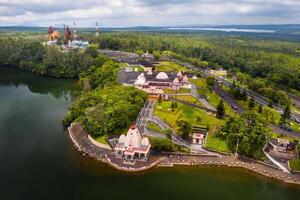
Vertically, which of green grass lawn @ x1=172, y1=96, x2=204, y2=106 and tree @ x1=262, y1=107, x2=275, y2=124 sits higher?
green grass lawn @ x1=172, y1=96, x2=204, y2=106

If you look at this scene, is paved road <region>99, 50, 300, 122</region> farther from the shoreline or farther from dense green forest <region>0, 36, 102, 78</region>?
the shoreline

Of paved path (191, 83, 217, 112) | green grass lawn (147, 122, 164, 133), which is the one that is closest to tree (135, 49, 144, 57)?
paved path (191, 83, 217, 112)

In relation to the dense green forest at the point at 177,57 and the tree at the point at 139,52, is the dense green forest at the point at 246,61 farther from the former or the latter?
the tree at the point at 139,52

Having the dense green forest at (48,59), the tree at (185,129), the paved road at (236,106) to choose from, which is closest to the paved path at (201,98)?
the paved road at (236,106)

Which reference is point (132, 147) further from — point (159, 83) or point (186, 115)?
point (159, 83)

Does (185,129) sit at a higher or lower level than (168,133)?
higher

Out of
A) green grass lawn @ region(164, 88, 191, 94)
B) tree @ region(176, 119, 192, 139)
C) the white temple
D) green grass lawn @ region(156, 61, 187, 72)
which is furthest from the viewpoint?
green grass lawn @ region(156, 61, 187, 72)

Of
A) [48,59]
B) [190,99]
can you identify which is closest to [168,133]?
[190,99]
